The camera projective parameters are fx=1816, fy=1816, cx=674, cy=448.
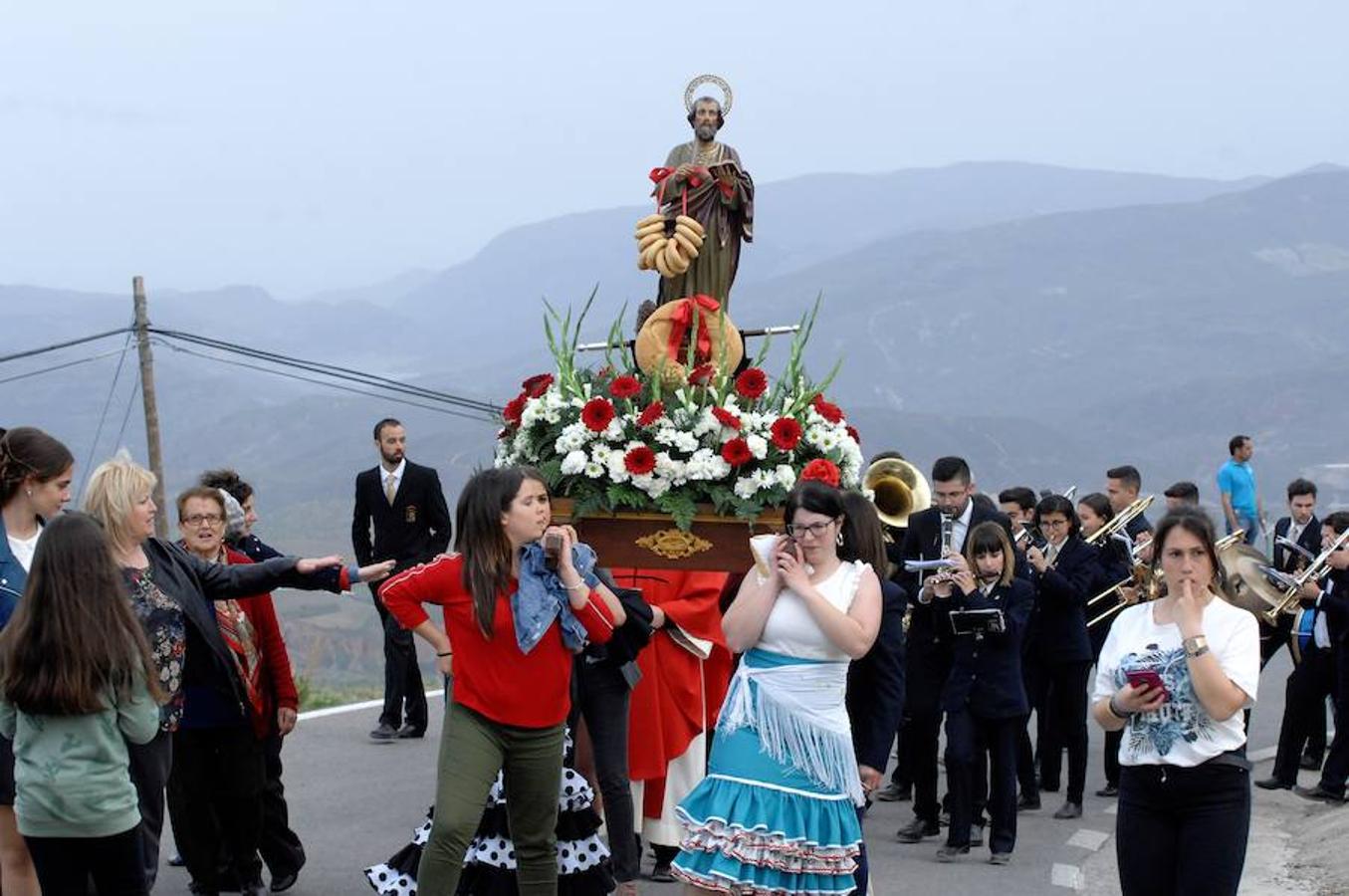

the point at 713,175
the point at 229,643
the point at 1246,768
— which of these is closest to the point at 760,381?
the point at 713,175

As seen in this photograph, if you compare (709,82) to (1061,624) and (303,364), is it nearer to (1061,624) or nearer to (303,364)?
(1061,624)

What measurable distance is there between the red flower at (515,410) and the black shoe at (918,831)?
339 cm

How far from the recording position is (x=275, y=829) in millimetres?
8781

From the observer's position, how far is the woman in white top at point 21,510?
21.4 ft

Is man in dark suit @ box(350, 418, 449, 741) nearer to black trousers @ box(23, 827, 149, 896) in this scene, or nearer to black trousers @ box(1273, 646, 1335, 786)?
black trousers @ box(1273, 646, 1335, 786)

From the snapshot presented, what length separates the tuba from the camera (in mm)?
11258

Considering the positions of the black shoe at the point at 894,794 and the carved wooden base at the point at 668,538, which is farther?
the black shoe at the point at 894,794

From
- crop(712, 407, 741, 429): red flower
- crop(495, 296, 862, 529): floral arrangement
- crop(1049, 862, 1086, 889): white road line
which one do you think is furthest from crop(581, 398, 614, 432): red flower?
crop(1049, 862, 1086, 889): white road line

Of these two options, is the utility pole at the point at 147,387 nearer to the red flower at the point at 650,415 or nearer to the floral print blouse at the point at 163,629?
the red flower at the point at 650,415

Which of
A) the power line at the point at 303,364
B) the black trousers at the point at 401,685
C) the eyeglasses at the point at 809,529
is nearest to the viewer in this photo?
the eyeglasses at the point at 809,529

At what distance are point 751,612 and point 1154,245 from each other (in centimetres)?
19867

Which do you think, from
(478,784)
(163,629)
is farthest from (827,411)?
(163,629)

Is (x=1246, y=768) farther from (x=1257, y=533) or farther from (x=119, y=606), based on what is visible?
(x=1257, y=533)

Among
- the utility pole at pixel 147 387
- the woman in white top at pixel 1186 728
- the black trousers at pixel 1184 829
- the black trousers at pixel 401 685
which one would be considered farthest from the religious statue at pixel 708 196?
the utility pole at pixel 147 387
